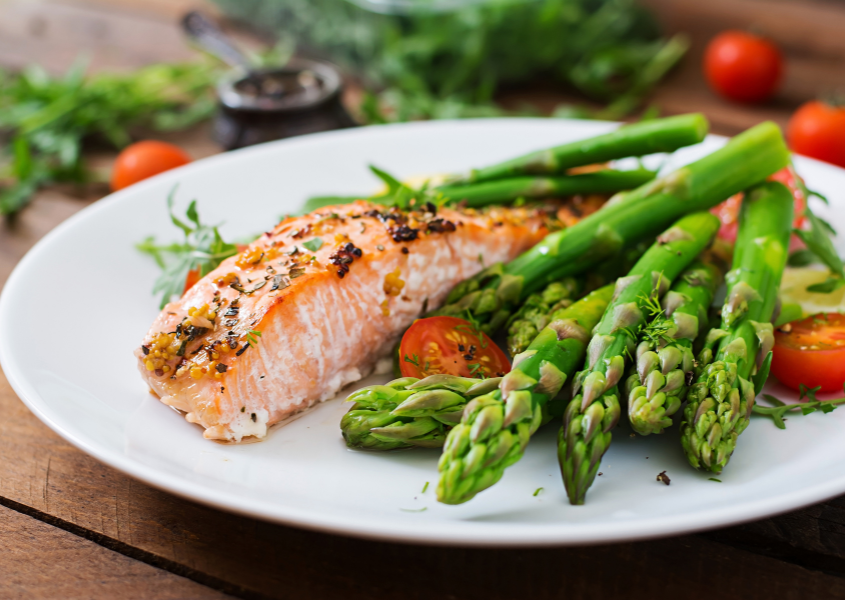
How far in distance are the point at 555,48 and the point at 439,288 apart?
3.31 meters

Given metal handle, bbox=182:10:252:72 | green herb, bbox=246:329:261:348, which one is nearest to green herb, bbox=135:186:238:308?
green herb, bbox=246:329:261:348

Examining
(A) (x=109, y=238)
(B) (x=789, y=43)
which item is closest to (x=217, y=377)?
(A) (x=109, y=238)

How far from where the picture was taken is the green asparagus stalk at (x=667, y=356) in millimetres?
2088

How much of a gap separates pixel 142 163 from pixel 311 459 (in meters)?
2.85

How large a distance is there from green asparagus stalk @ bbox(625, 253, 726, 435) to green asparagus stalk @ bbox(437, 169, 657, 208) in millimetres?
846

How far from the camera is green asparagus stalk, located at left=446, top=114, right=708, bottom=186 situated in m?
3.22

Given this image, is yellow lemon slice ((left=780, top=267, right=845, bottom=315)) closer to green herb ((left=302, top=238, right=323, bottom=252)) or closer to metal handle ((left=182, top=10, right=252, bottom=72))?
green herb ((left=302, top=238, right=323, bottom=252))

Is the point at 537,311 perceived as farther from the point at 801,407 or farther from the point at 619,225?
the point at 801,407

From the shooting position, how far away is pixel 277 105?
4602 millimetres

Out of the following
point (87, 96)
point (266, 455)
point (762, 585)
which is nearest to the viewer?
point (762, 585)

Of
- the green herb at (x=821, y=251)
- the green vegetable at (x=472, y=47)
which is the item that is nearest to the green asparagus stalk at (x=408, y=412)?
the green herb at (x=821, y=251)

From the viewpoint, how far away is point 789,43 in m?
6.09

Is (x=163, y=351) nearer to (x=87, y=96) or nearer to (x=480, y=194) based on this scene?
(x=480, y=194)

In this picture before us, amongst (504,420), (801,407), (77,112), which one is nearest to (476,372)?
(504,420)
